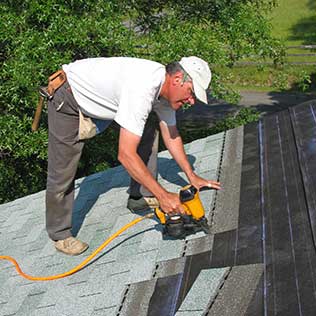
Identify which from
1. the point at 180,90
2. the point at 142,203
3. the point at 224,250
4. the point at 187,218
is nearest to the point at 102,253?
the point at 142,203

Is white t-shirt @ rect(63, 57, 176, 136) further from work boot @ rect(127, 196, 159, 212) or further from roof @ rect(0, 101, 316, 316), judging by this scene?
roof @ rect(0, 101, 316, 316)

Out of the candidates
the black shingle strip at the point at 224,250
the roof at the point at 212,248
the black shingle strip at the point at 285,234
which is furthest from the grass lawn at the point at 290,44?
the black shingle strip at the point at 224,250

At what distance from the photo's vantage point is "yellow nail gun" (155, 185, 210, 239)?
11.6 ft

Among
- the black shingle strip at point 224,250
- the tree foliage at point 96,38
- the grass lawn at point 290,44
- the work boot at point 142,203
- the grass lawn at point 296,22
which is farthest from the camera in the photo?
the grass lawn at point 296,22

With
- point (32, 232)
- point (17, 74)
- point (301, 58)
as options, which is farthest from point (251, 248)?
point (301, 58)

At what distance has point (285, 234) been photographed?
10.7ft

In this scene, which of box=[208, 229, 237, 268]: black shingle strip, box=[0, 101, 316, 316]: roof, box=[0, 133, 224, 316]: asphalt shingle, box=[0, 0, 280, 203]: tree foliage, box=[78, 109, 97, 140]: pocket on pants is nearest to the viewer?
box=[0, 101, 316, 316]: roof

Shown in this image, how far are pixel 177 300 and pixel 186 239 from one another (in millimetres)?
763

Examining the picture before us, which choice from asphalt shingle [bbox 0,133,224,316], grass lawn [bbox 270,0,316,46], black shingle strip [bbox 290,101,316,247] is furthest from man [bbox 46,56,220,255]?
grass lawn [bbox 270,0,316,46]

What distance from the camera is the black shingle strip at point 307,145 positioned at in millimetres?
3527

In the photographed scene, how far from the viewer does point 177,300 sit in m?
3.02

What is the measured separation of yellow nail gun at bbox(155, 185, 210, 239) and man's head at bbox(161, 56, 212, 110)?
0.66 metres

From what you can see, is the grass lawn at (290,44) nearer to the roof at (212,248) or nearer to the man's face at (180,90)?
the roof at (212,248)

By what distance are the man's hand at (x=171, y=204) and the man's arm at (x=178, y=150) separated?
0.87 m
